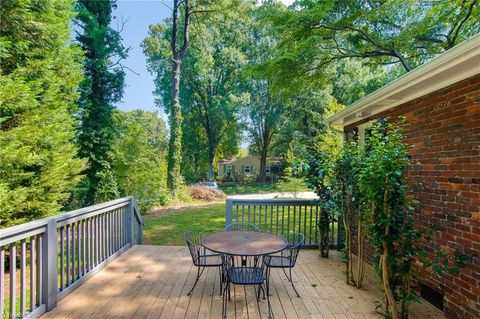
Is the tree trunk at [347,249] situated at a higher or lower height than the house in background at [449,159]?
lower

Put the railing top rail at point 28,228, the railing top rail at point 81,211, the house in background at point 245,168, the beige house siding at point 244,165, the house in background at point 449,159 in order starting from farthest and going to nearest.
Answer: the beige house siding at point 244,165 < the house in background at point 245,168 < the railing top rail at point 81,211 < the house in background at point 449,159 < the railing top rail at point 28,228

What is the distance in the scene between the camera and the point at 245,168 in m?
33.0

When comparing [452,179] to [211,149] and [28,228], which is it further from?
[211,149]

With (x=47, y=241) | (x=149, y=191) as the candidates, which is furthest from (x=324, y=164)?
(x=149, y=191)

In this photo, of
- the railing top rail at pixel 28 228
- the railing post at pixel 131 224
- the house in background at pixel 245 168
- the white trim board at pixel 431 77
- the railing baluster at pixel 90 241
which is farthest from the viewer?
the house in background at pixel 245 168

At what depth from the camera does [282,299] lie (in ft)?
11.1

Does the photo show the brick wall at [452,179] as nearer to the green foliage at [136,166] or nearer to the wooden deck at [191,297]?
the wooden deck at [191,297]

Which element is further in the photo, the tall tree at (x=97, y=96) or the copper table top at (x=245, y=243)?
the tall tree at (x=97, y=96)

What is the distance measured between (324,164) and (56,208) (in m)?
4.99

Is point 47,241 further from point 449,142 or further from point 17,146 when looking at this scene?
point 449,142

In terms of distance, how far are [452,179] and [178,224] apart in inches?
266

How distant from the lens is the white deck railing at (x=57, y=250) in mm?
2637

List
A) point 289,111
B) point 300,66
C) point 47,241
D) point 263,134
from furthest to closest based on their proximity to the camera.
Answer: point 263,134, point 289,111, point 300,66, point 47,241

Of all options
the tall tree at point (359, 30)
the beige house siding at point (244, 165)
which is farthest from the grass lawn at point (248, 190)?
the tall tree at point (359, 30)
